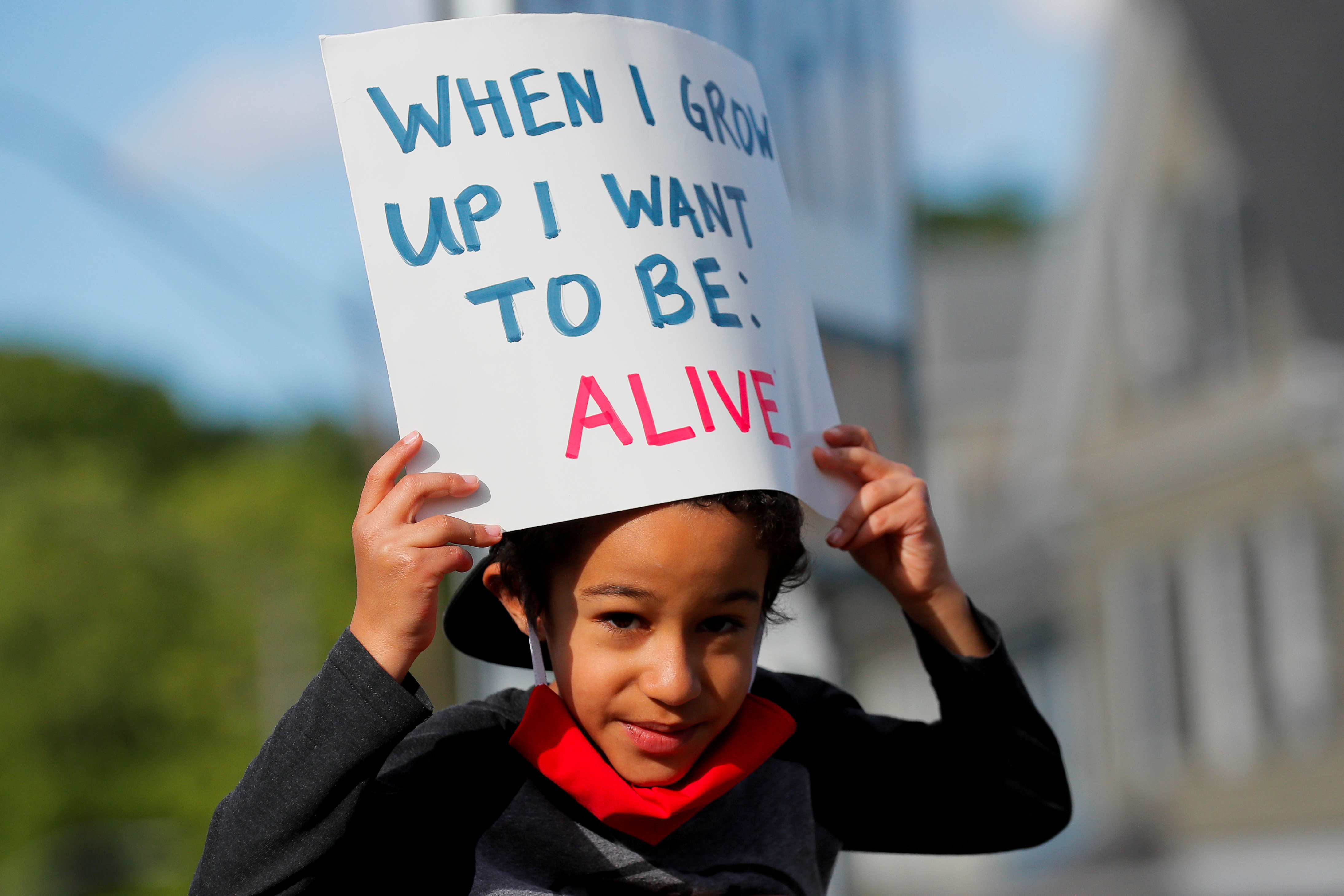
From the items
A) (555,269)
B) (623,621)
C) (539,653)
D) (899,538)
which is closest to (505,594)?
(539,653)

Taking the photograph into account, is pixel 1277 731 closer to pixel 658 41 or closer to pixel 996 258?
pixel 658 41

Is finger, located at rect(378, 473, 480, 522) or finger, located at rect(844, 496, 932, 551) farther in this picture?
finger, located at rect(844, 496, 932, 551)

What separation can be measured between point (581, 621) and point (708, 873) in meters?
0.38

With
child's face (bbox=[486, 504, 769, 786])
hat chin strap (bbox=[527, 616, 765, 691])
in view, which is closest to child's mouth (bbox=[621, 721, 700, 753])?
child's face (bbox=[486, 504, 769, 786])

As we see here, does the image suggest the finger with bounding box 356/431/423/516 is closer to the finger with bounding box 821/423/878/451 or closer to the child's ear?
the child's ear

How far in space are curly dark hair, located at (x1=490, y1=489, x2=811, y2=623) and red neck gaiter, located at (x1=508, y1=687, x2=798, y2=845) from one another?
0.46 ft

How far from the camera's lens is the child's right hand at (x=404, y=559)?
1.71 metres

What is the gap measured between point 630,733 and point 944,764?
1.84 ft

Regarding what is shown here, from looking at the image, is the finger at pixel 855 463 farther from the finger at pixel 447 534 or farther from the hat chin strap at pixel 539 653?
the finger at pixel 447 534

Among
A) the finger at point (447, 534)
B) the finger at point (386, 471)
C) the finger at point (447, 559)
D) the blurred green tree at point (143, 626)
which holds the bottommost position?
the finger at point (447, 559)

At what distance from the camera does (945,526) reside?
22.2 meters

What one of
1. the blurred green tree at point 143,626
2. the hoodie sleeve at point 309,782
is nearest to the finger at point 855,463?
the hoodie sleeve at point 309,782

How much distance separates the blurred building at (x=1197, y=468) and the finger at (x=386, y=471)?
10067 millimetres

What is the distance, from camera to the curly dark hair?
5.97ft
